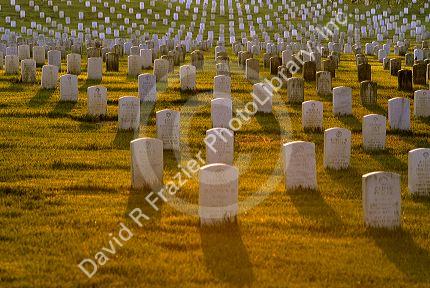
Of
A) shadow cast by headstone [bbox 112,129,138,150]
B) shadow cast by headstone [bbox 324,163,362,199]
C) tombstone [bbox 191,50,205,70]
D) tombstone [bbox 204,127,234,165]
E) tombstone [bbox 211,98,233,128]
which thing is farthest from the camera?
tombstone [bbox 191,50,205,70]

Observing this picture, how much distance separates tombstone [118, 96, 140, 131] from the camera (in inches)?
669

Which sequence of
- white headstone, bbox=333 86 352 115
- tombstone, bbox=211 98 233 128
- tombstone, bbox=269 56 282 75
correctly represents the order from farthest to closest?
tombstone, bbox=269 56 282 75
white headstone, bbox=333 86 352 115
tombstone, bbox=211 98 233 128

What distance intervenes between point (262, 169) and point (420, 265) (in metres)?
5.24

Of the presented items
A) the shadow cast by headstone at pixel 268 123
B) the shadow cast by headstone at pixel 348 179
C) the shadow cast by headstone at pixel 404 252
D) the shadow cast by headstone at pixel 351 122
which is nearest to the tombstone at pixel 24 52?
the shadow cast by headstone at pixel 268 123

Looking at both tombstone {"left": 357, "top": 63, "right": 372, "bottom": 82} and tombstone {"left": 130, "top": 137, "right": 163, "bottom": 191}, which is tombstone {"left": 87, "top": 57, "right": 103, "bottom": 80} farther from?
tombstone {"left": 130, "top": 137, "right": 163, "bottom": 191}

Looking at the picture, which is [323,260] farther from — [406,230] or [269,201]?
[269,201]

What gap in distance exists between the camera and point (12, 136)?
16.2 m

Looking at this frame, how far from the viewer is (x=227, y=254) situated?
920cm

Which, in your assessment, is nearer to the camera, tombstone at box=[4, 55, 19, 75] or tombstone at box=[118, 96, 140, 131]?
tombstone at box=[118, 96, 140, 131]

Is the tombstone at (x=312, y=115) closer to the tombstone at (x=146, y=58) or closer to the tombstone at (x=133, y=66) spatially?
the tombstone at (x=133, y=66)

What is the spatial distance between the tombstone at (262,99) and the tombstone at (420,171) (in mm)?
8053

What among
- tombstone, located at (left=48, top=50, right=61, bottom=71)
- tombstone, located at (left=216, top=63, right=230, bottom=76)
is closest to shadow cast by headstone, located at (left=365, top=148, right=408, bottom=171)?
tombstone, located at (left=216, top=63, right=230, bottom=76)

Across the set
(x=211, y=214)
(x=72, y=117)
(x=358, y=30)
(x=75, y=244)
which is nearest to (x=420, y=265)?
(x=211, y=214)

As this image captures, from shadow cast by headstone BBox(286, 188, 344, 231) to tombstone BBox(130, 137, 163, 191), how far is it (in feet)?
6.73
